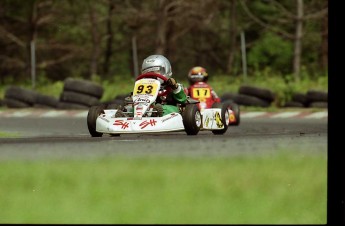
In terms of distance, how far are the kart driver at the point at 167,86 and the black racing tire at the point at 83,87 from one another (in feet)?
22.2

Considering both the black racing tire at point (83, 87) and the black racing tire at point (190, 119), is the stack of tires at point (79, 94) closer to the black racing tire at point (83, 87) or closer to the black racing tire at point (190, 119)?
the black racing tire at point (83, 87)

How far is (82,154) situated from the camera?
5648mm

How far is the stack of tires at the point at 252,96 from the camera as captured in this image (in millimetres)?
16969

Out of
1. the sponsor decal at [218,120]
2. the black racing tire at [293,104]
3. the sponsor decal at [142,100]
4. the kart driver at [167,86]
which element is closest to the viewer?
the sponsor decal at [142,100]

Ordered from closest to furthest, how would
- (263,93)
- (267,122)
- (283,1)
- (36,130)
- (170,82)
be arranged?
(170,82) → (36,130) → (267,122) → (263,93) → (283,1)

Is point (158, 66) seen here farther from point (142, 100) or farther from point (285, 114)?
point (285, 114)

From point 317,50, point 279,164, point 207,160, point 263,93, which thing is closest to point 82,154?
point 207,160

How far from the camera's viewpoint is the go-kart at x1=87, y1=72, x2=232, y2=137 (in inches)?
348

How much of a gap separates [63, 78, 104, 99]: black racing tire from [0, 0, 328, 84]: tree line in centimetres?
1195

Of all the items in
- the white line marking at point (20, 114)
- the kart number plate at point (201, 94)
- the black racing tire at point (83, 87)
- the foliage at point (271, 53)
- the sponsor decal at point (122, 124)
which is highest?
the foliage at point (271, 53)

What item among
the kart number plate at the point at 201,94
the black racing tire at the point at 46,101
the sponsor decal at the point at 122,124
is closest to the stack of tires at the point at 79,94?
the black racing tire at the point at 46,101

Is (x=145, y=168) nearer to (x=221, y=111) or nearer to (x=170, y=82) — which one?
(x=170, y=82)

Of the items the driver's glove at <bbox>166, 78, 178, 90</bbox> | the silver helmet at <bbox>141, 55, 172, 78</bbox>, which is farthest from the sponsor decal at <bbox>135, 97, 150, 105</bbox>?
the silver helmet at <bbox>141, 55, 172, 78</bbox>
